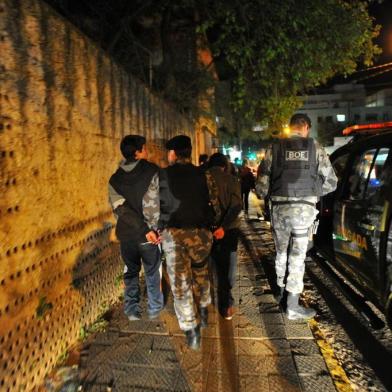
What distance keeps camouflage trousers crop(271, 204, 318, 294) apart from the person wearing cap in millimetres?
923

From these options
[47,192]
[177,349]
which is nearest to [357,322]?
[177,349]

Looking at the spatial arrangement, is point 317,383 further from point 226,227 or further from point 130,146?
point 130,146

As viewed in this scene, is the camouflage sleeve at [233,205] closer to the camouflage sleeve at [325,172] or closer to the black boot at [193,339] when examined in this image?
the camouflage sleeve at [325,172]

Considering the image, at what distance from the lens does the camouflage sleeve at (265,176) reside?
12.1 ft

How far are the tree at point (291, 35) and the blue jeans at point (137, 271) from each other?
5.88m

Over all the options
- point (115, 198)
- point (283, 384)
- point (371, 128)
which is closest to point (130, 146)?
point (115, 198)

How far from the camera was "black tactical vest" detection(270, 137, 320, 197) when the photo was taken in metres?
3.49

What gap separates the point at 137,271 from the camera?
366 cm

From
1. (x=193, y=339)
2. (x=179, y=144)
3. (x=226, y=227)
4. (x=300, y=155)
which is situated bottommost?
(x=193, y=339)

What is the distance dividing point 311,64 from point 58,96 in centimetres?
739

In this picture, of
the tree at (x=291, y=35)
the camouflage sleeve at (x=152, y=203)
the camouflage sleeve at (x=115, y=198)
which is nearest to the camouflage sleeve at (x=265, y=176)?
the camouflage sleeve at (x=152, y=203)

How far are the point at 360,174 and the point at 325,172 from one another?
0.71 m

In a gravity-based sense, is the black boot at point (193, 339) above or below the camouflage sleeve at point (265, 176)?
below

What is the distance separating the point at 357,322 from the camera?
370cm
